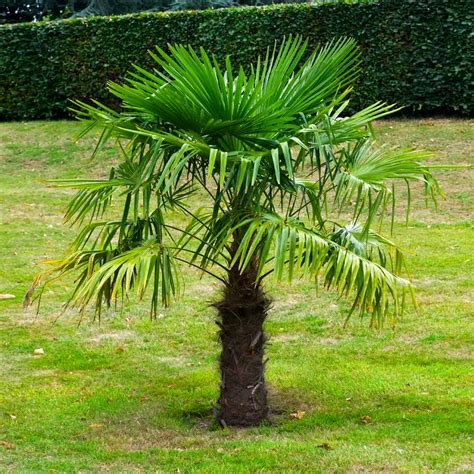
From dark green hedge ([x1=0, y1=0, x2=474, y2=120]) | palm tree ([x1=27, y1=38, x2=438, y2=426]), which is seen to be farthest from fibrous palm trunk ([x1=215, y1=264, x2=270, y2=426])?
dark green hedge ([x1=0, y1=0, x2=474, y2=120])

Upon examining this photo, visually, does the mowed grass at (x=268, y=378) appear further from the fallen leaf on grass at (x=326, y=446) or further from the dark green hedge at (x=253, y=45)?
the dark green hedge at (x=253, y=45)

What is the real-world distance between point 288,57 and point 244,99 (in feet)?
1.62

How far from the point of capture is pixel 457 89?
16469 mm

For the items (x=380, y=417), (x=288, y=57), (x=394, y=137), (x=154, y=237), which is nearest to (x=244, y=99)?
A: (x=288, y=57)

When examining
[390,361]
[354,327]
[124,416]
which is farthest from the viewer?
[354,327]

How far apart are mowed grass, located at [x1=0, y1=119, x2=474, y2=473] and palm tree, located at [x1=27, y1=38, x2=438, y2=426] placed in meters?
0.64

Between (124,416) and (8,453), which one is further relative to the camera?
(124,416)

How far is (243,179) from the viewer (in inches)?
220

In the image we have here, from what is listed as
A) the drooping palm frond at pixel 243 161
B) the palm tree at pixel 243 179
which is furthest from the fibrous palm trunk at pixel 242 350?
the drooping palm frond at pixel 243 161

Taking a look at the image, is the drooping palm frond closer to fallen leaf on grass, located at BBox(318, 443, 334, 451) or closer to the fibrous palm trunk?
the fibrous palm trunk

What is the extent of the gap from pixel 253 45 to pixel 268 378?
1151 centimetres

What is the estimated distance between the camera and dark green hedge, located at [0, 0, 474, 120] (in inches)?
642

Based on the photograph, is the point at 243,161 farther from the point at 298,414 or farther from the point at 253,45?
the point at 253,45

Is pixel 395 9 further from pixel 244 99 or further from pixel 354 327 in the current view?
pixel 244 99
